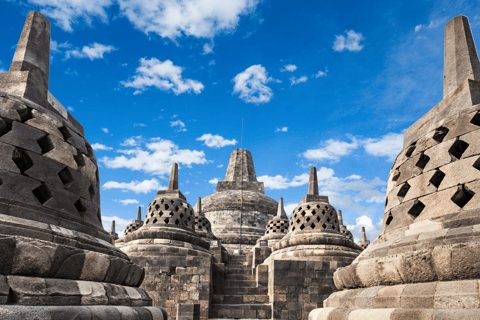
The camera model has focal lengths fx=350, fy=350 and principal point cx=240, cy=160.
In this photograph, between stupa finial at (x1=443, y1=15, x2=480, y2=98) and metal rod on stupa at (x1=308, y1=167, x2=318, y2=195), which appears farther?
metal rod on stupa at (x1=308, y1=167, x2=318, y2=195)

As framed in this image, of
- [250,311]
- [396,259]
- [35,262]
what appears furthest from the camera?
[250,311]

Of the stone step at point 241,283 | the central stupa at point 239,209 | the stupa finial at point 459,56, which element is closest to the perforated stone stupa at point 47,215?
the stupa finial at point 459,56

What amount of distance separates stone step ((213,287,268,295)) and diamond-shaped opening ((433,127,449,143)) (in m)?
7.63

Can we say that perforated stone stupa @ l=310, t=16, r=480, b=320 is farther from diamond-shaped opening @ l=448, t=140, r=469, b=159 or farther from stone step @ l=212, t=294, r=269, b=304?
stone step @ l=212, t=294, r=269, b=304

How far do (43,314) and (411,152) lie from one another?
4.53 m

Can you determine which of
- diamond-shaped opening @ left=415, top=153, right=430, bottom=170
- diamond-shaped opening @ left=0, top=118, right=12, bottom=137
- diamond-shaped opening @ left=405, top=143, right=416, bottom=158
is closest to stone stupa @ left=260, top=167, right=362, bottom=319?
diamond-shaped opening @ left=405, top=143, right=416, bottom=158

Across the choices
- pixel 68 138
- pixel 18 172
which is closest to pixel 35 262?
pixel 18 172

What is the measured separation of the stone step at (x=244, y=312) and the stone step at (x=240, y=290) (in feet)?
2.51

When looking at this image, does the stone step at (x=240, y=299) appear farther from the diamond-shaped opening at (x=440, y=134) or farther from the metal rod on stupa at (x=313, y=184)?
the diamond-shaped opening at (x=440, y=134)

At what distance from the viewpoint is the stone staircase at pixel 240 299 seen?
9555 mm

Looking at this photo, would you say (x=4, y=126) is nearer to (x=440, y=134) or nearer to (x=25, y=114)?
(x=25, y=114)

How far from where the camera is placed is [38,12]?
524 cm

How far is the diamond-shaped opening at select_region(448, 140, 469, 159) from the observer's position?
394 centimetres

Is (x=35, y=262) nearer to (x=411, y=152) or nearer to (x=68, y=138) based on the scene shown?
(x=68, y=138)
